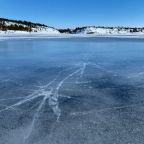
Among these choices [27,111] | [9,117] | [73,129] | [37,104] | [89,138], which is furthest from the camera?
[37,104]

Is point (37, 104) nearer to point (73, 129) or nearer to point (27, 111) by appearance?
point (27, 111)

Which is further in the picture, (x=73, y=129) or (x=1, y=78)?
(x=1, y=78)

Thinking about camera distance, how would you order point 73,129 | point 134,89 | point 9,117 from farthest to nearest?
point 134,89 → point 9,117 → point 73,129

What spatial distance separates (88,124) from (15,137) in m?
0.72

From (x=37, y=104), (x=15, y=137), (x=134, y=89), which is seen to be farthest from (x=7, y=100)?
(x=134, y=89)

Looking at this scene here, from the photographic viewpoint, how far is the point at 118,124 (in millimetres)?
2289

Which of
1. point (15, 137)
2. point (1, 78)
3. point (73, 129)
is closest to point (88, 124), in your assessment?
point (73, 129)

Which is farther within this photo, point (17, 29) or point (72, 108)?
point (17, 29)

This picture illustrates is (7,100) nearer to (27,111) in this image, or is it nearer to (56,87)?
(27,111)

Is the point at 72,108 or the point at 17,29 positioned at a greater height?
the point at 17,29

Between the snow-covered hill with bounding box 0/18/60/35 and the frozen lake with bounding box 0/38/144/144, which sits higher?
the snow-covered hill with bounding box 0/18/60/35

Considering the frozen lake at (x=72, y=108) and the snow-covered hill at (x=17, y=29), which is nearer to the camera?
the frozen lake at (x=72, y=108)

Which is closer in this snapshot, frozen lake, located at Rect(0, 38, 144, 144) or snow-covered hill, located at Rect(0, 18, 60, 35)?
frozen lake, located at Rect(0, 38, 144, 144)

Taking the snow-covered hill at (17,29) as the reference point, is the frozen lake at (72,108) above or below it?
below
